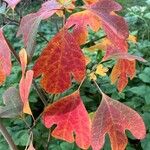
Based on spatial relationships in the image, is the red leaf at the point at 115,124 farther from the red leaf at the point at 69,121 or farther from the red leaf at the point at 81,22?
the red leaf at the point at 81,22

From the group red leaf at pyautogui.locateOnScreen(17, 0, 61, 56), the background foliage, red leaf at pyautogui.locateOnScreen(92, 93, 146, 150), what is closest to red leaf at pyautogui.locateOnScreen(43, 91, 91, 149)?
red leaf at pyautogui.locateOnScreen(92, 93, 146, 150)

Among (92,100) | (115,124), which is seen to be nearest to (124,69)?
(115,124)

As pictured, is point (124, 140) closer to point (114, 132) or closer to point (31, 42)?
point (114, 132)

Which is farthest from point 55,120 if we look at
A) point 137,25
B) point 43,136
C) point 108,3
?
point 137,25

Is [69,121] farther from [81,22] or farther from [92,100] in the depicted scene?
[92,100]

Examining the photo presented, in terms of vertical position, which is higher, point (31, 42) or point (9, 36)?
point (31, 42)

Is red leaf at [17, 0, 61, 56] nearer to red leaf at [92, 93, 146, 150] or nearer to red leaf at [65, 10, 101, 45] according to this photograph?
red leaf at [65, 10, 101, 45]
